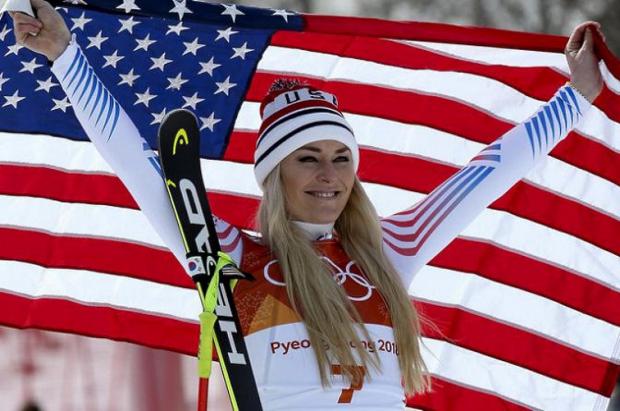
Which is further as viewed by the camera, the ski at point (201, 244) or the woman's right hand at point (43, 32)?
the woman's right hand at point (43, 32)

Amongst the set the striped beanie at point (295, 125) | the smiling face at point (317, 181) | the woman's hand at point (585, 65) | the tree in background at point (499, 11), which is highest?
the tree in background at point (499, 11)

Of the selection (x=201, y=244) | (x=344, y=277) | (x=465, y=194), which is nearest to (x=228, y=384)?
(x=201, y=244)

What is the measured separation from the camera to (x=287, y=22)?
5.82 metres

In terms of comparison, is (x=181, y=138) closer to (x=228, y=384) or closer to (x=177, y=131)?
(x=177, y=131)

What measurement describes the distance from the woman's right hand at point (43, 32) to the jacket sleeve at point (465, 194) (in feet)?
4.05

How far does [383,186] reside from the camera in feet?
20.7

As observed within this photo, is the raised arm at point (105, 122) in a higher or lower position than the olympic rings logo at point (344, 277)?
higher

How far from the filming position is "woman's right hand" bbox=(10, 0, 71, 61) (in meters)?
4.80

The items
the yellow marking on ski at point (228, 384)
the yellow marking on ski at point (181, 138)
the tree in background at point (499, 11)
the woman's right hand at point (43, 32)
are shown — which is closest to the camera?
the yellow marking on ski at point (228, 384)

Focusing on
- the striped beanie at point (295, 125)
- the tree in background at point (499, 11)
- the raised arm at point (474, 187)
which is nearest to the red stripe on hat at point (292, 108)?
the striped beanie at point (295, 125)

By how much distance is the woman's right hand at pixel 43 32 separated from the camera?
189 inches

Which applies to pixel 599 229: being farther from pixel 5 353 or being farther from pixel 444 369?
pixel 5 353

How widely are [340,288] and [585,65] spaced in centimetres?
141

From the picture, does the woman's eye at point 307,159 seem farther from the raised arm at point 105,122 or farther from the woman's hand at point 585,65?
the woman's hand at point 585,65
